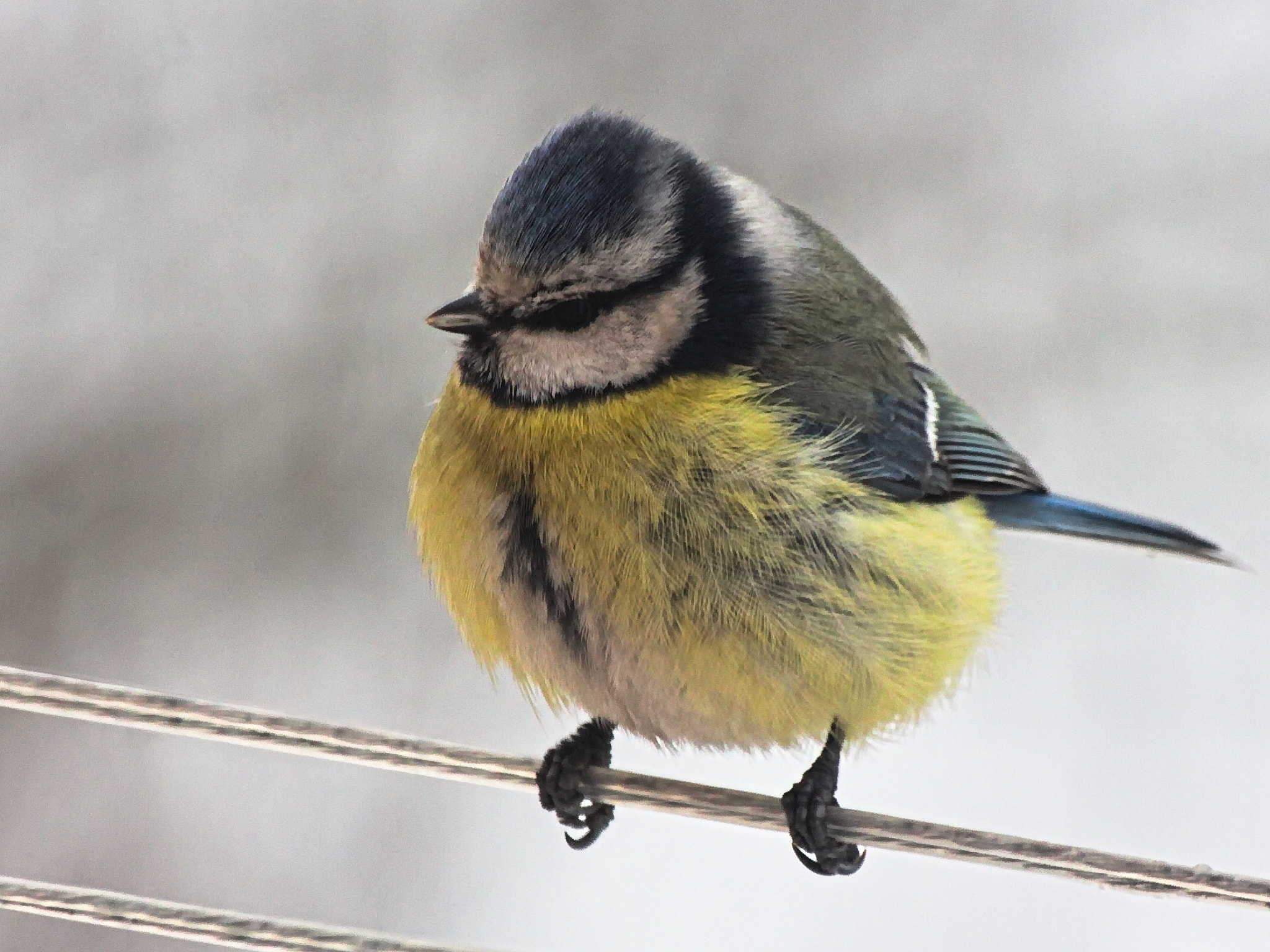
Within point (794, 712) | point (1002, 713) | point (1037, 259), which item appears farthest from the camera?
point (1037, 259)

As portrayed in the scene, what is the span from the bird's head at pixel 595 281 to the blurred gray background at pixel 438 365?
0.82 metres

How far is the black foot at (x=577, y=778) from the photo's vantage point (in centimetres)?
125

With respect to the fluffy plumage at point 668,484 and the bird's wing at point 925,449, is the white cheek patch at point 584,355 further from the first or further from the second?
the bird's wing at point 925,449

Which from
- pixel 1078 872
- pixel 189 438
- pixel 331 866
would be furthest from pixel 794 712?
pixel 189 438

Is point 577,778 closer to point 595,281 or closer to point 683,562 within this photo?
point 683,562

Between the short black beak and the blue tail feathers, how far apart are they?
56cm

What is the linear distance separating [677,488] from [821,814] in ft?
1.07

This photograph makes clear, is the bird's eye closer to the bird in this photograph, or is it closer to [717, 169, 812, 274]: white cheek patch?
the bird

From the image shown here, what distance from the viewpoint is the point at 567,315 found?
1.07 metres

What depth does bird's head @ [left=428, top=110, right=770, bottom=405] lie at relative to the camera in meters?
1.05

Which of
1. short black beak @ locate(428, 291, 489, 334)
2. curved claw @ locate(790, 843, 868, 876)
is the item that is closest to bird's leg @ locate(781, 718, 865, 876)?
curved claw @ locate(790, 843, 868, 876)

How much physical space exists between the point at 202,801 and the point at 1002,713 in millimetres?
1134

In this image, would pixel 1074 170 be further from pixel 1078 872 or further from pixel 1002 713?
pixel 1078 872

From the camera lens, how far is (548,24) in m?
1.97
